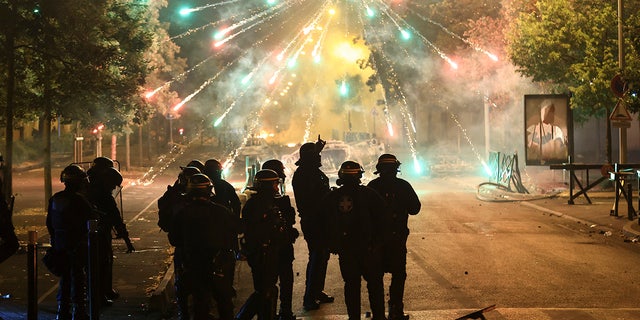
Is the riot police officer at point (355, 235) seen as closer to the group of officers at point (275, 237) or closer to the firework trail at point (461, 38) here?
the group of officers at point (275, 237)

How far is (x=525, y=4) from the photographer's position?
95.2 feet

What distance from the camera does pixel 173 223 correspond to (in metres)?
7.06

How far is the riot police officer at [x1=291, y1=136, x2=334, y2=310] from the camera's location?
897cm

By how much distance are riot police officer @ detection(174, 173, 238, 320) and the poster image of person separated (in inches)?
775

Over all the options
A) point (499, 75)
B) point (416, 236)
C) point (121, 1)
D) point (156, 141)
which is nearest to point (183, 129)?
point (156, 141)

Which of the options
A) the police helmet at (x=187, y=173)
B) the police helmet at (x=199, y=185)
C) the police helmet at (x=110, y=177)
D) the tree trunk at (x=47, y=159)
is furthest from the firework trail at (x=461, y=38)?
the police helmet at (x=199, y=185)

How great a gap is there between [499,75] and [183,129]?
86.8ft

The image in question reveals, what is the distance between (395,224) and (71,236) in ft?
10.8

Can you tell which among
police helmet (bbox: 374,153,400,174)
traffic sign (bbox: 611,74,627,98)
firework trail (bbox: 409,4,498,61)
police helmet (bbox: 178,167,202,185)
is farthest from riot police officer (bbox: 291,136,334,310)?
firework trail (bbox: 409,4,498,61)

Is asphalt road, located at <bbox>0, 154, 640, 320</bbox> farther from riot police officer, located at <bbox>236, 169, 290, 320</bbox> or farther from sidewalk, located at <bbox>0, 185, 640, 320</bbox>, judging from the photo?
riot police officer, located at <bbox>236, 169, 290, 320</bbox>

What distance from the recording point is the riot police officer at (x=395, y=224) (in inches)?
316

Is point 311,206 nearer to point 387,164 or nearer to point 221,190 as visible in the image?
point 221,190

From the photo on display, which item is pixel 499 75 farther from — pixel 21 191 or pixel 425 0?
pixel 21 191

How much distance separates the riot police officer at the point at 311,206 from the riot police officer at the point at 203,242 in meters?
2.02
